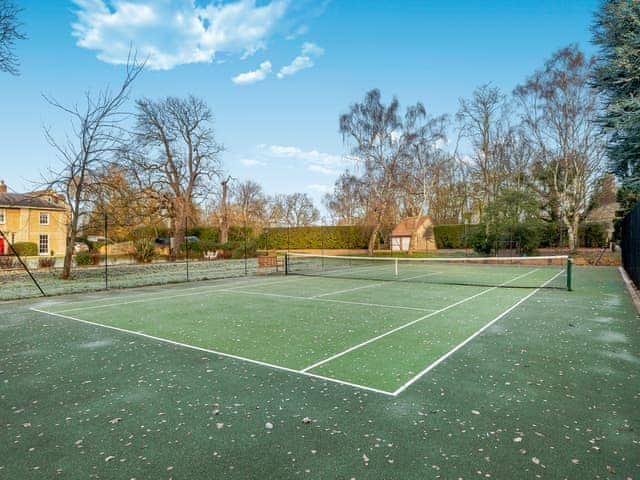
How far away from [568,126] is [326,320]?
982 inches

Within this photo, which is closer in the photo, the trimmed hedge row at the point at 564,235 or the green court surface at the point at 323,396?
the green court surface at the point at 323,396

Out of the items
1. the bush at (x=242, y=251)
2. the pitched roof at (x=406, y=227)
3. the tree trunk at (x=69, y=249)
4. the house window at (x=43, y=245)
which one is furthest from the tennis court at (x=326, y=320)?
the house window at (x=43, y=245)

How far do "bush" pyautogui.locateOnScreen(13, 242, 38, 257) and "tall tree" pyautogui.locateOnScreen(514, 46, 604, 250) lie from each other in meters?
37.8

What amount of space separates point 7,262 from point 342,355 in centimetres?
1872

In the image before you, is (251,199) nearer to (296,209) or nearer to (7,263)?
(296,209)

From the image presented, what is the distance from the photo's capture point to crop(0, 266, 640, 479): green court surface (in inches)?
101

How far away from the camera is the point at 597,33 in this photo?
10.1 metres

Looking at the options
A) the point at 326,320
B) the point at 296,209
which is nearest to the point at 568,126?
the point at 326,320

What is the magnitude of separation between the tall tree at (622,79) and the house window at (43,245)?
37.4 meters

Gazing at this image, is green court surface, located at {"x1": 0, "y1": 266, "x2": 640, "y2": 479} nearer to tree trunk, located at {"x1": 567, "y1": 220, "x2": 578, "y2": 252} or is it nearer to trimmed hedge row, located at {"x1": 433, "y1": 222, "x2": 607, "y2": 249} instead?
tree trunk, located at {"x1": 567, "y1": 220, "x2": 578, "y2": 252}

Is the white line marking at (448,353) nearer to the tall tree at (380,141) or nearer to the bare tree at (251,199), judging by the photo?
the tall tree at (380,141)

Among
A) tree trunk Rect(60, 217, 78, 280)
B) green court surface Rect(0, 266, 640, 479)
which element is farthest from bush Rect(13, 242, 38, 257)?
green court surface Rect(0, 266, 640, 479)

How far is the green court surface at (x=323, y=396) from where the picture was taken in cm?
257

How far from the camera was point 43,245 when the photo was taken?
105ft
